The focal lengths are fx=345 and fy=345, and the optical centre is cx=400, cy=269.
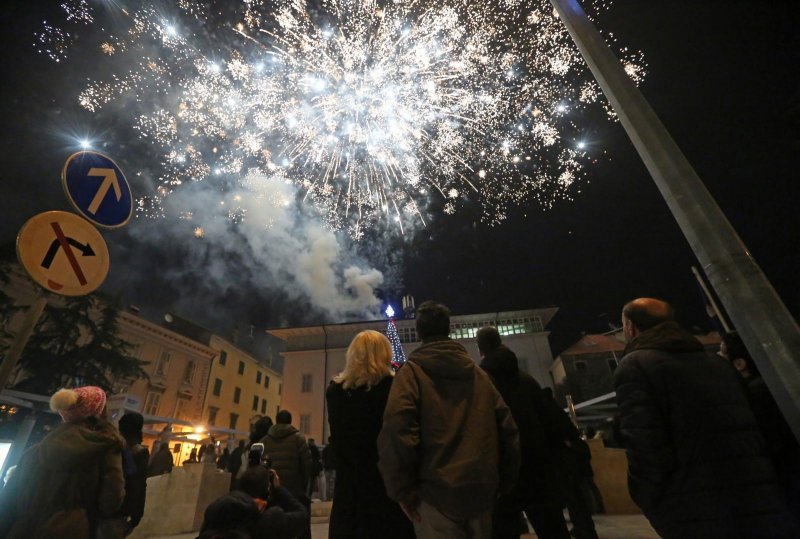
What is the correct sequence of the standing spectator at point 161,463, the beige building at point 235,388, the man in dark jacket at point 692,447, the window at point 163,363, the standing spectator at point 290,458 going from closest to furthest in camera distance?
the man in dark jacket at point 692,447 < the standing spectator at point 290,458 < the standing spectator at point 161,463 < the window at point 163,363 < the beige building at point 235,388

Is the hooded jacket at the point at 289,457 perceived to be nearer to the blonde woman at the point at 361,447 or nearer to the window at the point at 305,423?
the blonde woman at the point at 361,447

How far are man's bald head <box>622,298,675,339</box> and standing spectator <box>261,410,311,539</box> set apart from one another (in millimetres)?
3529

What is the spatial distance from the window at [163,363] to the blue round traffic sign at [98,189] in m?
29.6

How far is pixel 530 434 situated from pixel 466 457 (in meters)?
1.19

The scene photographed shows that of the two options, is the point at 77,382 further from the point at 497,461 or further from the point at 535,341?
the point at 535,341

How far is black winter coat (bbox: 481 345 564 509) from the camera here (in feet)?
8.45

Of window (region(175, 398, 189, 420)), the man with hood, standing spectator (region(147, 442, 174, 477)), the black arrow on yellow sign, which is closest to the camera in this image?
the man with hood

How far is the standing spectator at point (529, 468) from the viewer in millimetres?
2498

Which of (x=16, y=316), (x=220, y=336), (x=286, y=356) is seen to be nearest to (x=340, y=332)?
(x=286, y=356)

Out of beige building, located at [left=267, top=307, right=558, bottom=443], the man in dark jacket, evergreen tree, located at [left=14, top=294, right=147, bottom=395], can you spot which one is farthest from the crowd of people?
beige building, located at [left=267, top=307, right=558, bottom=443]

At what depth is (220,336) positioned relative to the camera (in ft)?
109

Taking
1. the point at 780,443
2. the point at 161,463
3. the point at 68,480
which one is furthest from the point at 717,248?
the point at 161,463

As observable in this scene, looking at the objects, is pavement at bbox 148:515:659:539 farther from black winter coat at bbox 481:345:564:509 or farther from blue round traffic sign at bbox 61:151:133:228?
blue round traffic sign at bbox 61:151:133:228

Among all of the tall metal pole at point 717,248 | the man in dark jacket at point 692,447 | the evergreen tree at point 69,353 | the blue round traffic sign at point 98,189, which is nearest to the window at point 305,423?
the evergreen tree at point 69,353
